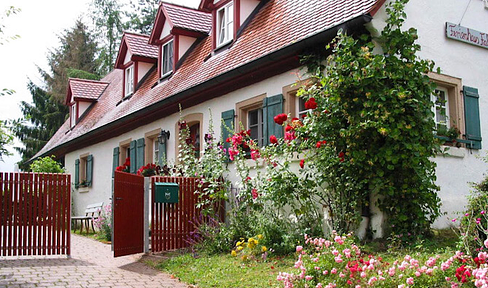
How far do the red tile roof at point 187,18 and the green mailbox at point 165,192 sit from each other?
21.6ft

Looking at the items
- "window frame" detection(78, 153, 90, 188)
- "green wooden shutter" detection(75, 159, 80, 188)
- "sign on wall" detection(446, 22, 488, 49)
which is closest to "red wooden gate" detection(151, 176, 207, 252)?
"sign on wall" detection(446, 22, 488, 49)

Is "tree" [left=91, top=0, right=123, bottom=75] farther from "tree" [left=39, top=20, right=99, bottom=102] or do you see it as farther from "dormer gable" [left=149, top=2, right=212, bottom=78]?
"dormer gable" [left=149, top=2, right=212, bottom=78]

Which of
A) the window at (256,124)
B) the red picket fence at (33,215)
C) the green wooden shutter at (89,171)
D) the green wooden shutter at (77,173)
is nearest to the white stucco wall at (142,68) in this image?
the green wooden shutter at (89,171)

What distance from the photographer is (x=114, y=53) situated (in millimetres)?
41031

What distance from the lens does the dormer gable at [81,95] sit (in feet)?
79.4

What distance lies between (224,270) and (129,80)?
12.5 m

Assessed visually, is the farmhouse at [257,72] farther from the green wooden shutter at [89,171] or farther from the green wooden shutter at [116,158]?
the green wooden shutter at [89,171]

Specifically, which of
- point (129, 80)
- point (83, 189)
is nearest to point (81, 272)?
point (129, 80)

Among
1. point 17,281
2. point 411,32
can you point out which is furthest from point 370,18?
point 17,281

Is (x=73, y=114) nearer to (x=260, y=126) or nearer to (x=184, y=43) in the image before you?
(x=184, y=43)

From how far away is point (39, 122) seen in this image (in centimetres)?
3862

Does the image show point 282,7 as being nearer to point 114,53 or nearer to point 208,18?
point 208,18

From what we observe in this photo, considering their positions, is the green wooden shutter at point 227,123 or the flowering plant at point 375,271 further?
the green wooden shutter at point 227,123

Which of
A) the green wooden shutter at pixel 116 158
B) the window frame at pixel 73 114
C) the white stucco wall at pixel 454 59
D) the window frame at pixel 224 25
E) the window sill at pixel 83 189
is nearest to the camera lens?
the white stucco wall at pixel 454 59
